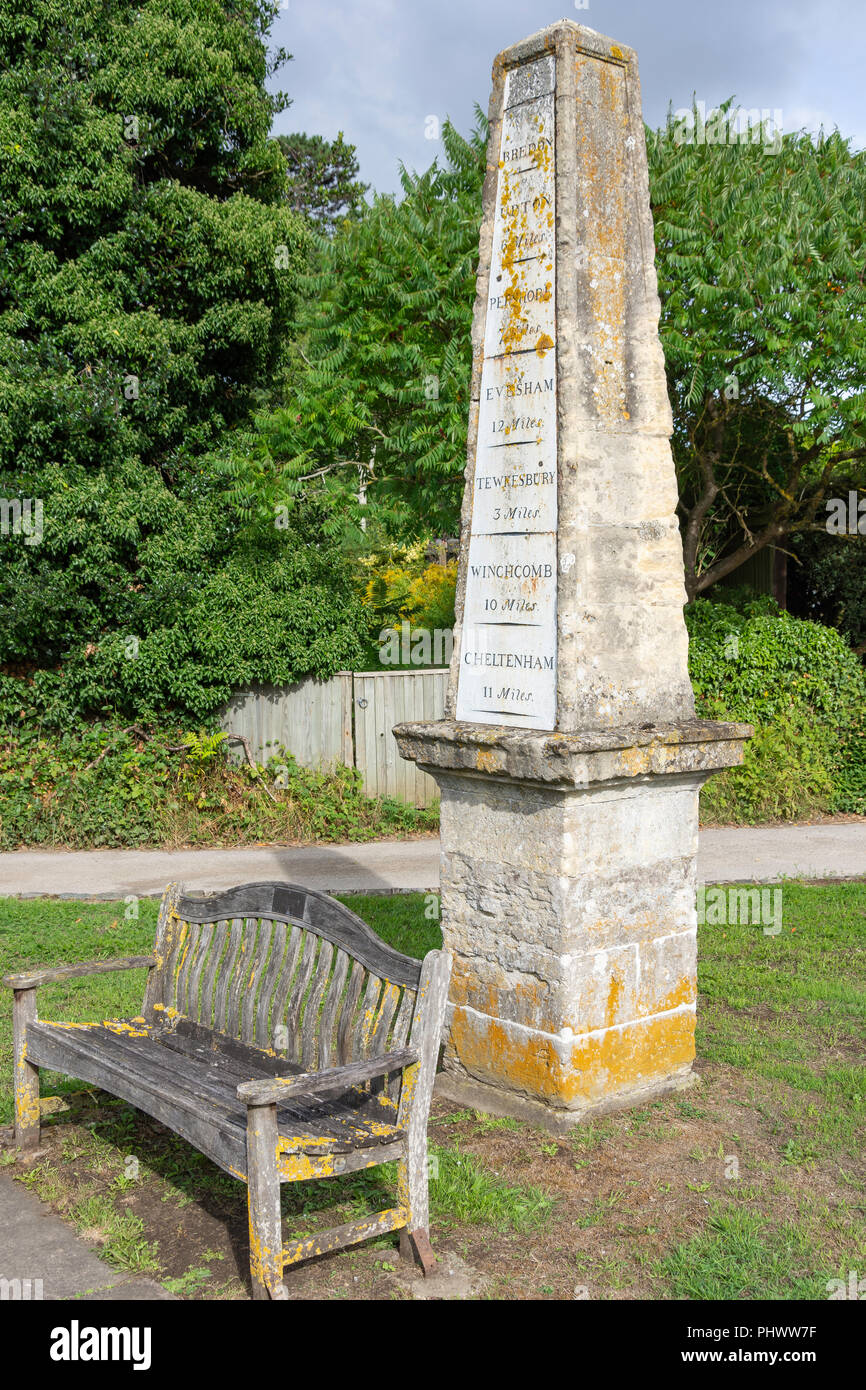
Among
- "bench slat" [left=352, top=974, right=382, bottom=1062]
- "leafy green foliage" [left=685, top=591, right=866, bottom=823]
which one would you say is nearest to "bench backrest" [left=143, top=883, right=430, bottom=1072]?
"bench slat" [left=352, top=974, right=382, bottom=1062]

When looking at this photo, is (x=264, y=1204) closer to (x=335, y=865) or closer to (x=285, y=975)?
(x=285, y=975)

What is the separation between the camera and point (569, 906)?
4516 millimetres

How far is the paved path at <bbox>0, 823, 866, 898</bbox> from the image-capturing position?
9.03m

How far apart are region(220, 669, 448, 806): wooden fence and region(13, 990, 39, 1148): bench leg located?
7.03 meters

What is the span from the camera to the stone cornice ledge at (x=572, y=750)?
438cm

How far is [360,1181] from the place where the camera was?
430cm

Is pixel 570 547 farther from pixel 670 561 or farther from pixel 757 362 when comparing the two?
pixel 757 362

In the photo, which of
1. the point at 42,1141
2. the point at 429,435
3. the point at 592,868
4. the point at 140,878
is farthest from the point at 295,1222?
the point at 429,435

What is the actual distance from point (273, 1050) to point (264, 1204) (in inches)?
38.3

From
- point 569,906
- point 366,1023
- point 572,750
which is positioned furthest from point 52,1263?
point 572,750

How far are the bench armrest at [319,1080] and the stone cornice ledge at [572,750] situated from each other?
1.23 m

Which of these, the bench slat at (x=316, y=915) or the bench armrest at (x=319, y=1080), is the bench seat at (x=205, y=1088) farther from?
the bench slat at (x=316, y=915)

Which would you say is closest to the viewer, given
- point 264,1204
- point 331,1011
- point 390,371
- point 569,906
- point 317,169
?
point 264,1204

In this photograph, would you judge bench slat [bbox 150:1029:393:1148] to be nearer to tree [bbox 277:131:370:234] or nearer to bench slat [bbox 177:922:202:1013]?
bench slat [bbox 177:922:202:1013]
